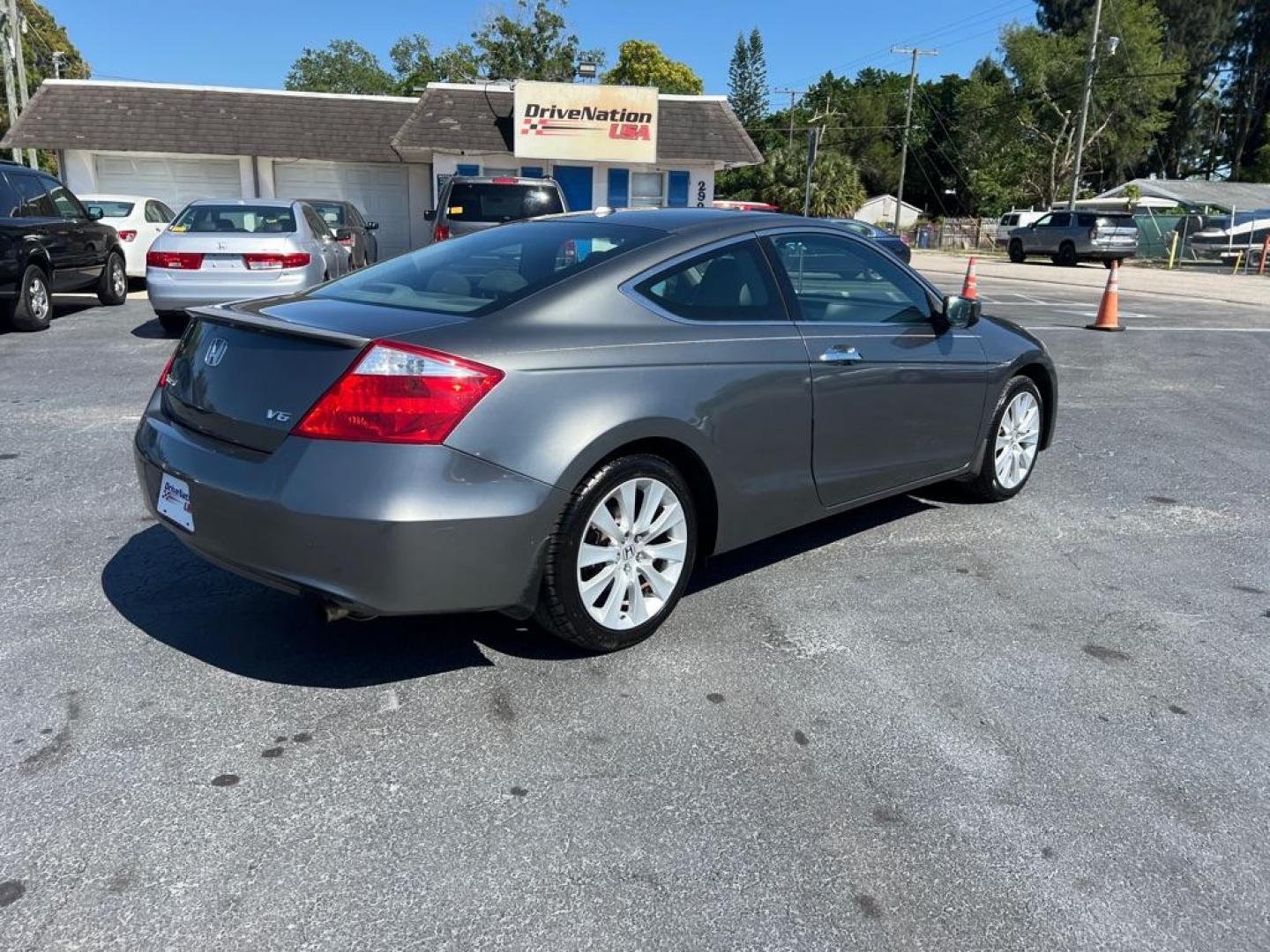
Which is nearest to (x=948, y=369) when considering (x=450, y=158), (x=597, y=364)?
(x=597, y=364)

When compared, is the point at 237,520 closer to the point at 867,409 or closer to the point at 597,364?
the point at 597,364

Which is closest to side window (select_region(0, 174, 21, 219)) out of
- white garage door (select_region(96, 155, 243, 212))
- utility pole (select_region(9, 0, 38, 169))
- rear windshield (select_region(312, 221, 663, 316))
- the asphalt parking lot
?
the asphalt parking lot

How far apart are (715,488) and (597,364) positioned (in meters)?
0.72

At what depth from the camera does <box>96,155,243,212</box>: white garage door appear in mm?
24688

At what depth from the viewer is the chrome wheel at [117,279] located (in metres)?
13.8

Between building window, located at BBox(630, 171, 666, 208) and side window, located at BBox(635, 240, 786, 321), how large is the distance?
21.5 meters

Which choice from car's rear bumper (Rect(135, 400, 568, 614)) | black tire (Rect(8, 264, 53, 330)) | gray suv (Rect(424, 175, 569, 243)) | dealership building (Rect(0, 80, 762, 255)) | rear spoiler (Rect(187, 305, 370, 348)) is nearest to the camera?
car's rear bumper (Rect(135, 400, 568, 614))

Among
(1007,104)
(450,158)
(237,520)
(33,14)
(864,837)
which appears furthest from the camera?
(1007,104)

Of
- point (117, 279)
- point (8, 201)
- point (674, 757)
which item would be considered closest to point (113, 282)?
point (117, 279)

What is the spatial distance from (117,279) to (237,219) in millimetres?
3795

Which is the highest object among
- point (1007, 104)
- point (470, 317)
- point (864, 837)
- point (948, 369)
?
point (1007, 104)

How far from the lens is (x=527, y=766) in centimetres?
294

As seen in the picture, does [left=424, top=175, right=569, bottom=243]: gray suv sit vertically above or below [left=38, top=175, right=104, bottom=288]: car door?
above

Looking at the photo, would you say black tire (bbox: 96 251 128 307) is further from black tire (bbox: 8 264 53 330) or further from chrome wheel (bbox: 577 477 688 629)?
chrome wheel (bbox: 577 477 688 629)
